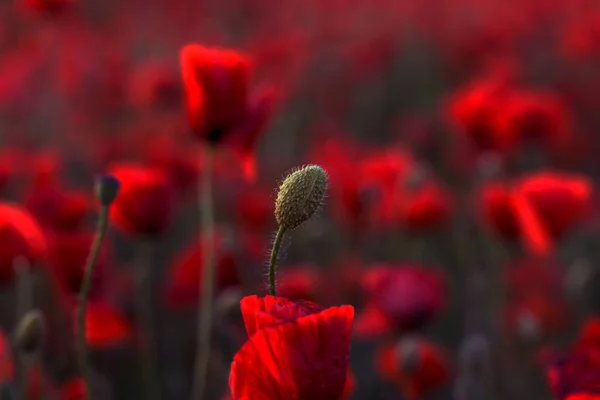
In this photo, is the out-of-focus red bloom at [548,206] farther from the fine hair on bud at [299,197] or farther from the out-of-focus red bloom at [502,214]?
the fine hair on bud at [299,197]

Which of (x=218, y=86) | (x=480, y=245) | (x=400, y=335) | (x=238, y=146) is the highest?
(x=218, y=86)

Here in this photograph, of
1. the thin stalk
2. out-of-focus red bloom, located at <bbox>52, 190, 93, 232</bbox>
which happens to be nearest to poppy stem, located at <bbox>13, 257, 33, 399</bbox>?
out-of-focus red bloom, located at <bbox>52, 190, 93, 232</bbox>

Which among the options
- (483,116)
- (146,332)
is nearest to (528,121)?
(483,116)

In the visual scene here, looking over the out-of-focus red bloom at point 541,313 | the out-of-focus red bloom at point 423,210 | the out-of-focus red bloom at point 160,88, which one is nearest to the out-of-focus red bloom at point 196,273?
the out-of-focus red bloom at point 423,210

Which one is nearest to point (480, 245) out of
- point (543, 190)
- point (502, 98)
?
point (502, 98)

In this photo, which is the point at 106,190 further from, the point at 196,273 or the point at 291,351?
the point at 196,273

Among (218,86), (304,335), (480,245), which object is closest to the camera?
(304,335)

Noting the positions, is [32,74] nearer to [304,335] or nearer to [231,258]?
[231,258]
